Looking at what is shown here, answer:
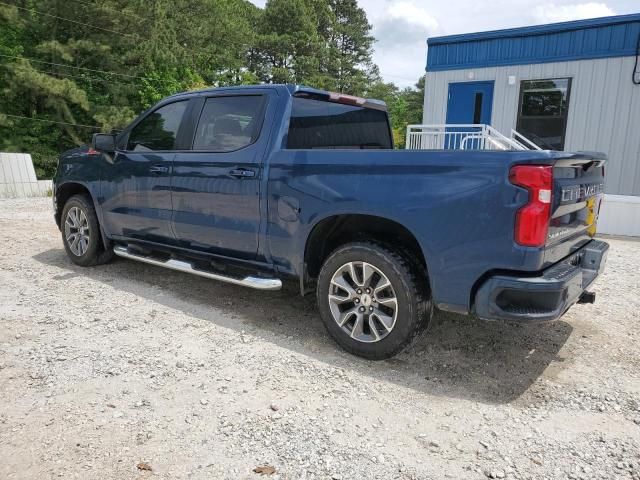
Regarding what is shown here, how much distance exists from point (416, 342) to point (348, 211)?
109 cm

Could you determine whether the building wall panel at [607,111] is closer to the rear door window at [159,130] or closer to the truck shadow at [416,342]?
the truck shadow at [416,342]

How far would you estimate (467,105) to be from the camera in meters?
11.8

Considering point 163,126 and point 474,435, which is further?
point 163,126

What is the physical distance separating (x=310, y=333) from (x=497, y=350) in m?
1.43

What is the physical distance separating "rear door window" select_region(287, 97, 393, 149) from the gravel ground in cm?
155

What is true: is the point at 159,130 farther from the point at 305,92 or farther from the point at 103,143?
the point at 305,92

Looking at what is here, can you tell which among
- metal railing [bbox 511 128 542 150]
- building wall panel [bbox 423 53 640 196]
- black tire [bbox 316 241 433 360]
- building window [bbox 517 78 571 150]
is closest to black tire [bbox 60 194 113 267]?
black tire [bbox 316 241 433 360]

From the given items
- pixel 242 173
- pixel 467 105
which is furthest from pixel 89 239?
pixel 467 105

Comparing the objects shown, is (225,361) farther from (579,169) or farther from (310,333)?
(579,169)

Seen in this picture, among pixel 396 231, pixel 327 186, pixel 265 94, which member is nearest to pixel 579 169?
pixel 396 231

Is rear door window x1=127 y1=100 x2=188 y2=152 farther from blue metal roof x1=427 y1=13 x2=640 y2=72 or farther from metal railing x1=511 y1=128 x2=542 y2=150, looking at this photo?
blue metal roof x1=427 y1=13 x2=640 y2=72

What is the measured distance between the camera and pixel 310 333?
3.93 metres

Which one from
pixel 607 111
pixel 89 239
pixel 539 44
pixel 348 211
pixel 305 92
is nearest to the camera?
pixel 348 211

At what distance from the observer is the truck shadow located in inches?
126
